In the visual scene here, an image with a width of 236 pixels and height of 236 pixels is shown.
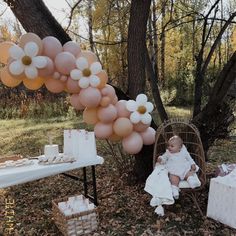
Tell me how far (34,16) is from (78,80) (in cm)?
82

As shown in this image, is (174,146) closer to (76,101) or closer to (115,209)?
(115,209)

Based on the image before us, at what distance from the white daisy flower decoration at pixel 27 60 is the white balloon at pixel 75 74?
25 cm

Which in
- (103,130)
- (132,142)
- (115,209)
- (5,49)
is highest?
(5,49)

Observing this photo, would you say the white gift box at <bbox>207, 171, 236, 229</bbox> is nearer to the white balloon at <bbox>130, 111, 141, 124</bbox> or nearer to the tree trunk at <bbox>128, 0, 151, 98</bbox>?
the white balloon at <bbox>130, 111, 141, 124</bbox>

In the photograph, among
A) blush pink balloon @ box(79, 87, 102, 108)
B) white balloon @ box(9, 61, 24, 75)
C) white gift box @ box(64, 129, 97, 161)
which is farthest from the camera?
white gift box @ box(64, 129, 97, 161)

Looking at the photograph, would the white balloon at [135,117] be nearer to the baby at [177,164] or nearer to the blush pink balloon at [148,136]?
the blush pink balloon at [148,136]

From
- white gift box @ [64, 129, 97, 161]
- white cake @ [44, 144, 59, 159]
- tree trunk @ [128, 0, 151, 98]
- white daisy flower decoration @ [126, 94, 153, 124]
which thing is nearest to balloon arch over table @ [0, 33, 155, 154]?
white daisy flower decoration @ [126, 94, 153, 124]

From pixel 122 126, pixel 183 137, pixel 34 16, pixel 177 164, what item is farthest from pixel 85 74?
pixel 183 137

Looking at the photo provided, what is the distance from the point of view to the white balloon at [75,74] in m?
2.96

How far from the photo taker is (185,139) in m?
3.66

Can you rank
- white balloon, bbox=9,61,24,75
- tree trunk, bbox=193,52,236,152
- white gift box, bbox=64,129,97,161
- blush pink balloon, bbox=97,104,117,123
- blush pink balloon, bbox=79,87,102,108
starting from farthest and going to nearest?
1. tree trunk, bbox=193,52,236,152
2. white gift box, bbox=64,129,97,161
3. blush pink balloon, bbox=97,104,117,123
4. blush pink balloon, bbox=79,87,102,108
5. white balloon, bbox=9,61,24,75

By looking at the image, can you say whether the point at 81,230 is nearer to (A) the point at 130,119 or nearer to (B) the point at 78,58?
(A) the point at 130,119

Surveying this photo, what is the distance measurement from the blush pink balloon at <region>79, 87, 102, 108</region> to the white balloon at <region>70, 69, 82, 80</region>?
126 millimetres

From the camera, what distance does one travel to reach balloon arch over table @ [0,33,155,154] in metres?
2.79
